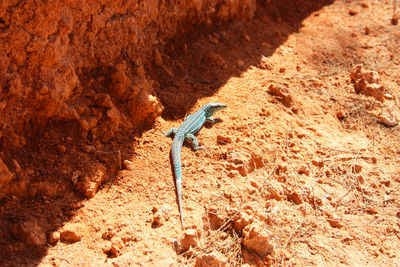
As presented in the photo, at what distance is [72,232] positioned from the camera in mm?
3043

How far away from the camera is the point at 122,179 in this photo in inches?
142

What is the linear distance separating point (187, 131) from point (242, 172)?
2.86 ft

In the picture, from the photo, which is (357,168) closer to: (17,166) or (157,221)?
(157,221)

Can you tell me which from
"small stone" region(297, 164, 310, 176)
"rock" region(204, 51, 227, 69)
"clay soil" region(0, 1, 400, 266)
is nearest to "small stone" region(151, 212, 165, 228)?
"clay soil" region(0, 1, 400, 266)

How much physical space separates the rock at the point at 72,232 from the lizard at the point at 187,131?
38.7 inches

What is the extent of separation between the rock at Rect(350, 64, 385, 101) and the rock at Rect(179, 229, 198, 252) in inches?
149

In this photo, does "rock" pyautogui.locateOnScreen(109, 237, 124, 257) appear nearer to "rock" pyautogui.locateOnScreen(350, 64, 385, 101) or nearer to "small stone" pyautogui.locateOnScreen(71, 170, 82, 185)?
"small stone" pyautogui.locateOnScreen(71, 170, 82, 185)

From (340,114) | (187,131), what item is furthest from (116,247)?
(340,114)

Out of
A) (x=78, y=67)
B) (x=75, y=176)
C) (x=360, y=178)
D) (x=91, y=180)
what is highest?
(x=78, y=67)

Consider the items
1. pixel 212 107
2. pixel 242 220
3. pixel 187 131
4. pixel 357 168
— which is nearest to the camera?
pixel 242 220

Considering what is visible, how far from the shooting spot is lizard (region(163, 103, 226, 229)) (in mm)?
3662

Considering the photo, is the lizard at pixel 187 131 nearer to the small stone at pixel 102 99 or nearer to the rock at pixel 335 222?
the small stone at pixel 102 99

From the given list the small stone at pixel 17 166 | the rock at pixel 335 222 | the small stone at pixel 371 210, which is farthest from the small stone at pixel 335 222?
the small stone at pixel 17 166

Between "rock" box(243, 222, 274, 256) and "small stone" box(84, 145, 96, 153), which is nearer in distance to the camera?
"rock" box(243, 222, 274, 256)
